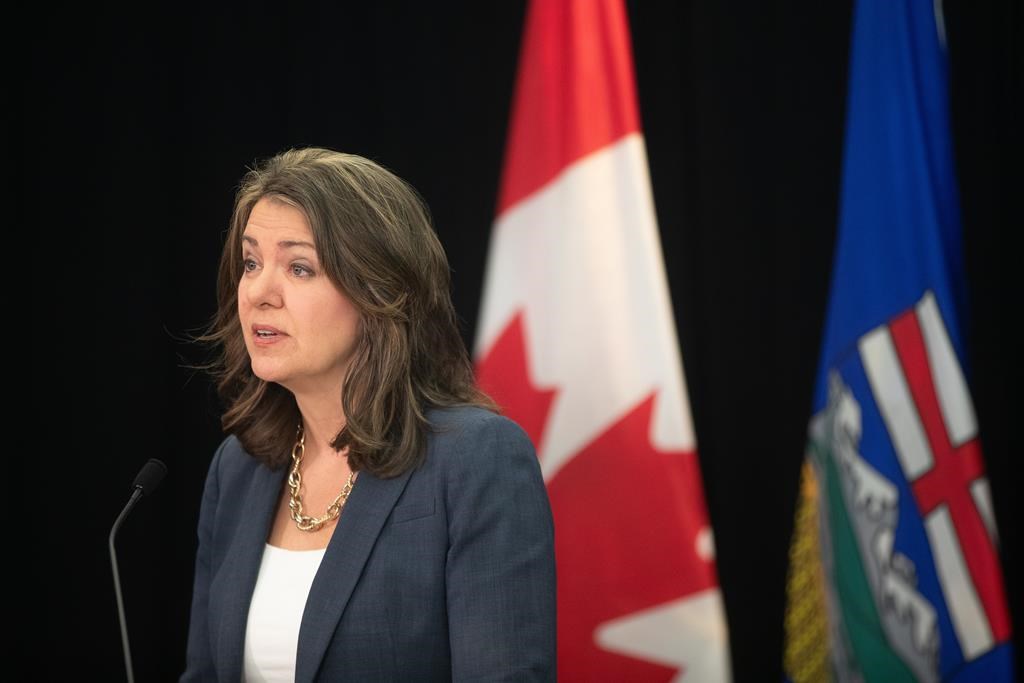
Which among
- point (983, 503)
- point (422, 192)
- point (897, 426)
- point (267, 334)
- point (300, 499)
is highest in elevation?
point (422, 192)

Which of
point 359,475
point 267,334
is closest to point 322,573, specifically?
point 359,475

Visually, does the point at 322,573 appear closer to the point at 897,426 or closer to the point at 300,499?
the point at 300,499

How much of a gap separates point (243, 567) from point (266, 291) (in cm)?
44

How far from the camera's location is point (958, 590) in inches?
108

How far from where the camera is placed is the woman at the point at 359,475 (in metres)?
1.55

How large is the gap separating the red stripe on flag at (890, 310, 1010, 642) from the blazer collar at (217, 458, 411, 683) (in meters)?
1.66

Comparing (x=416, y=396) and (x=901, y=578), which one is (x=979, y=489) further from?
(x=416, y=396)

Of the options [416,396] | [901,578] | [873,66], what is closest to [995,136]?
[873,66]

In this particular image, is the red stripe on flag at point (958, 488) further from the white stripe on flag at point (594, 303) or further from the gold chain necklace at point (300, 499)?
the gold chain necklace at point (300, 499)

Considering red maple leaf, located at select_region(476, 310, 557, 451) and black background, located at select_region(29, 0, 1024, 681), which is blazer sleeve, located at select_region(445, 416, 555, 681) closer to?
red maple leaf, located at select_region(476, 310, 557, 451)

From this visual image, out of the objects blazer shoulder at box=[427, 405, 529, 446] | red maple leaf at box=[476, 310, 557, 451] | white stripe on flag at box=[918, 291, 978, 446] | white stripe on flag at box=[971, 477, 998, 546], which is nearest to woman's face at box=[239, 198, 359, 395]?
blazer shoulder at box=[427, 405, 529, 446]

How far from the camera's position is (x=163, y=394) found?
3006 millimetres

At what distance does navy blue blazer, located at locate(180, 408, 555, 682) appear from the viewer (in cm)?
152

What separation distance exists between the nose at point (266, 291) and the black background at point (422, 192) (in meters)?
1.44
